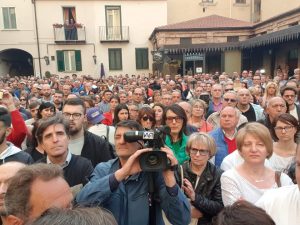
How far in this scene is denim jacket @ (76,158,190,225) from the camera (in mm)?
2090

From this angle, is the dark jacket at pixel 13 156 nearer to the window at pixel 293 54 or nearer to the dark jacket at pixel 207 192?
the dark jacket at pixel 207 192

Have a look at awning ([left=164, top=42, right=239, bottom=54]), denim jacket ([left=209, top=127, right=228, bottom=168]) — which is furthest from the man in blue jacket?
awning ([left=164, top=42, right=239, bottom=54])

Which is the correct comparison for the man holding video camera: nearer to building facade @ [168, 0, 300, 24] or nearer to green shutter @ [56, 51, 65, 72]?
green shutter @ [56, 51, 65, 72]

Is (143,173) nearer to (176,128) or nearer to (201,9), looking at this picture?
(176,128)

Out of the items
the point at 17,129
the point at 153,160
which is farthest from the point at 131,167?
the point at 17,129

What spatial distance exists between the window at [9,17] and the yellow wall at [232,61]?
1593cm

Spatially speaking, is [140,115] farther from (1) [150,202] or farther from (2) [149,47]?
(2) [149,47]

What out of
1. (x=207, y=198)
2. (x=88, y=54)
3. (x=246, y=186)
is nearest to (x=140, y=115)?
(x=207, y=198)

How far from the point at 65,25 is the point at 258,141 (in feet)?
77.5

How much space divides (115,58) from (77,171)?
75.7 feet

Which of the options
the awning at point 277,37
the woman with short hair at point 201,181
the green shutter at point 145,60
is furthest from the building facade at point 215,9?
the woman with short hair at point 201,181

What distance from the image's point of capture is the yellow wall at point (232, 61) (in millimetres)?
Answer: 20891

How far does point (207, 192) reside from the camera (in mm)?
3002

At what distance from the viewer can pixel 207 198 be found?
9.79ft
